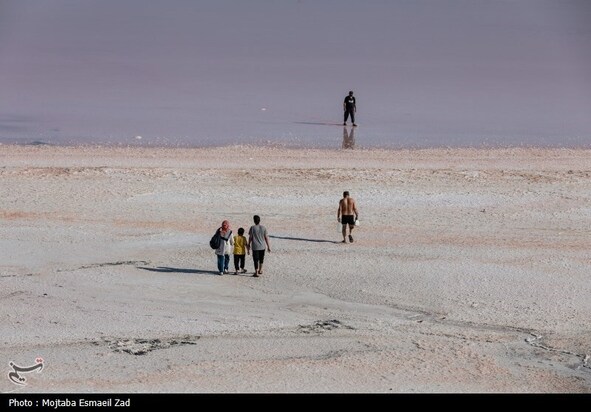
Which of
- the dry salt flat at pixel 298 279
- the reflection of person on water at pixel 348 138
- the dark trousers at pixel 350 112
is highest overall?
the dark trousers at pixel 350 112

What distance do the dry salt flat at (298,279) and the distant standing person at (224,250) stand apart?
45cm

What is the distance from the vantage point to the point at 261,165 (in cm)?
3112

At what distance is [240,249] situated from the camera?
19.8 meters

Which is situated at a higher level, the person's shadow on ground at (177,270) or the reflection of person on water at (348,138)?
the reflection of person on water at (348,138)

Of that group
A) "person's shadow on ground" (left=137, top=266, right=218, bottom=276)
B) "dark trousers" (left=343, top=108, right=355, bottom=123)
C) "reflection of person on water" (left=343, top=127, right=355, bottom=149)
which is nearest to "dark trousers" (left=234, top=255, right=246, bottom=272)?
"person's shadow on ground" (left=137, top=266, right=218, bottom=276)

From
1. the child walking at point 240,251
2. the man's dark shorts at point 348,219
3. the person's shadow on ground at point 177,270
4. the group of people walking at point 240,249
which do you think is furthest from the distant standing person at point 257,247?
the man's dark shorts at point 348,219

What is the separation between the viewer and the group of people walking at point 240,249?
19578 millimetres

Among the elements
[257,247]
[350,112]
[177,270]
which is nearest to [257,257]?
[257,247]

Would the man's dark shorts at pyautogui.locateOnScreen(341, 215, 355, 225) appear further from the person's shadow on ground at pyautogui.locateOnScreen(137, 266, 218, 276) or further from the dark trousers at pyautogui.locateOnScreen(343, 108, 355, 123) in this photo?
the dark trousers at pyautogui.locateOnScreen(343, 108, 355, 123)

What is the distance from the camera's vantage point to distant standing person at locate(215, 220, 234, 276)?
64.1 ft

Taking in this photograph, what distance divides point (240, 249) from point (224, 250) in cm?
40

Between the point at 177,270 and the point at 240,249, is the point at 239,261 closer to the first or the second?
the point at 240,249

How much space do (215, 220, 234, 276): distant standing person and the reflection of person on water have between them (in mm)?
15700

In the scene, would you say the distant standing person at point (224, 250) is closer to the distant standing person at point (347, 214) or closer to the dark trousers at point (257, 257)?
the dark trousers at point (257, 257)
